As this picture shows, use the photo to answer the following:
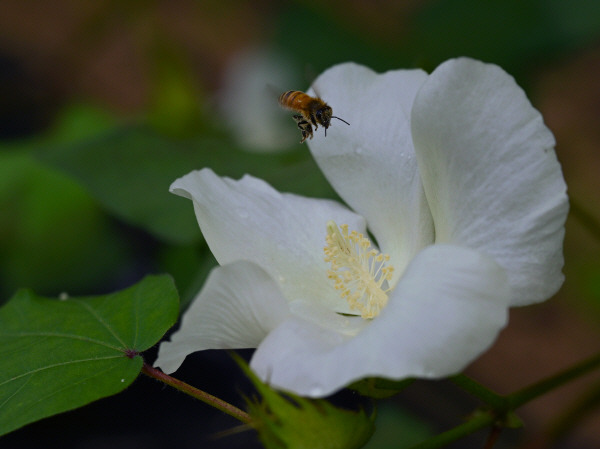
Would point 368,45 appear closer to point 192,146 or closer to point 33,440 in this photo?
point 192,146

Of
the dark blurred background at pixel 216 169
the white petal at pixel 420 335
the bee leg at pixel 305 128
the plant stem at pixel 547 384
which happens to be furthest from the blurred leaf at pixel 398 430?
the white petal at pixel 420 335

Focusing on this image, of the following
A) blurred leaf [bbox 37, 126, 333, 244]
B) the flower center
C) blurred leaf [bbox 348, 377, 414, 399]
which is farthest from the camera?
blurred leaf [bbox 37, 126, 333, 244]

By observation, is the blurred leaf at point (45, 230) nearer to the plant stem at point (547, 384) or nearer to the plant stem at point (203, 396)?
the plant stem at point (203, 396)

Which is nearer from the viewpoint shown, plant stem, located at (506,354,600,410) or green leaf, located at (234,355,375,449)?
green leaf, located at (234,355,375,449)

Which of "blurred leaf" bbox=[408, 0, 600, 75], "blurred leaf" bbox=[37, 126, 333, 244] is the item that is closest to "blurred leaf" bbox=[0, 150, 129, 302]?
"blurred leaf" bbox=[37, 126, 333, 244]

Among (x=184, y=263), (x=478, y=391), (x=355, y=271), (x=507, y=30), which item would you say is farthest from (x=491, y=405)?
(x=507, y=30)

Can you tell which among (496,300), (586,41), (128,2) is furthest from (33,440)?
(586,41)

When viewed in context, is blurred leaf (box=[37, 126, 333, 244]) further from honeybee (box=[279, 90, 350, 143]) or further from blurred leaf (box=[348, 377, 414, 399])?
blurred leaf (box=[348, 377, 414, 399])
